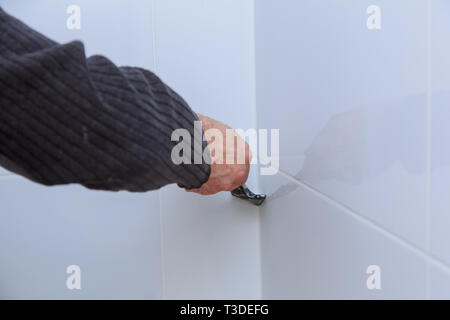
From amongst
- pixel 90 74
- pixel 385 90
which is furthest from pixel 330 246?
pixel 90 74

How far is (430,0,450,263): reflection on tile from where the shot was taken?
0.25 m

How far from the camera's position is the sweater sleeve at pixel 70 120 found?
0.91 feet

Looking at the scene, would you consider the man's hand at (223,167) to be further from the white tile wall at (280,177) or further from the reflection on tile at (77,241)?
the reflection on tile at (77,241)

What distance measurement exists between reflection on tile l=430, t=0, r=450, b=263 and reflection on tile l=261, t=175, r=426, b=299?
0.11 feet

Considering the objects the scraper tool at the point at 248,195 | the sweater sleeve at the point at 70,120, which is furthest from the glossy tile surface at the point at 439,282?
the scraper tool at the point at 248,195

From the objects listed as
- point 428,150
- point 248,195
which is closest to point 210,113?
point 248,195

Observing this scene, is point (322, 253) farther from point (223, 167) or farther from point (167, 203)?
point (167, 203)

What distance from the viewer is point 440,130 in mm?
257

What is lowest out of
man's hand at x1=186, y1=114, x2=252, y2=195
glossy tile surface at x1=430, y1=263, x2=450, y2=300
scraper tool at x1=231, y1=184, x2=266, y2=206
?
glossy tile surface at x1=430, y1=263, x2=450, y2=300

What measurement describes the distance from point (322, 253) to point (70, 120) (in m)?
0.30

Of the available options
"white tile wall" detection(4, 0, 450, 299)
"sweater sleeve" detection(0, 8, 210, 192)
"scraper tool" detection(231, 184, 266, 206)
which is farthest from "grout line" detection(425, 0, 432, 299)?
"scraper tool" detection(231, 184, 266, 206)

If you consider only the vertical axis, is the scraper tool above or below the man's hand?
below

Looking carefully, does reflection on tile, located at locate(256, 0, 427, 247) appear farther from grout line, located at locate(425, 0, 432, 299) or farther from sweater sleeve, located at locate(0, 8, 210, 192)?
sweater sleeve, located at locate(0, 8, 210, 192)
